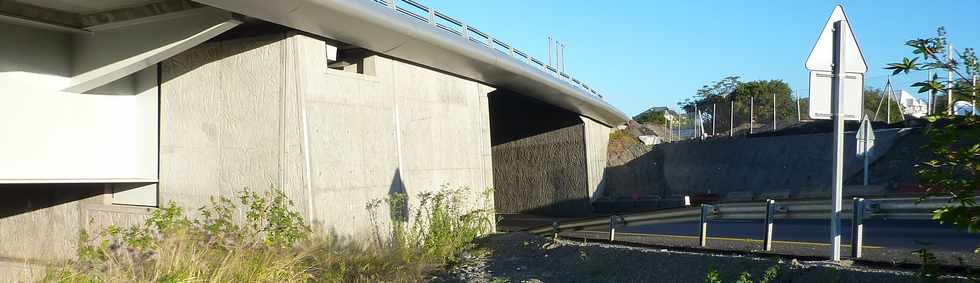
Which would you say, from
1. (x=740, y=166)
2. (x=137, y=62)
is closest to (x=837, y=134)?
(x=137, y=62)

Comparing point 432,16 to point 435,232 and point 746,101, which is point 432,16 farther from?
point 746,101

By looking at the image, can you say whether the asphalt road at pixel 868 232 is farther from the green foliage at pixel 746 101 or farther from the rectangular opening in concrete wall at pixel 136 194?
the green foliage at pixel 746 101

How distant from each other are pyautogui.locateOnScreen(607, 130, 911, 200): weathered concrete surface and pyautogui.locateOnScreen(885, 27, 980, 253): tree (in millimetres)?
21326

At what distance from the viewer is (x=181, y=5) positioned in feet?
41.5

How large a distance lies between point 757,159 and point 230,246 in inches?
899

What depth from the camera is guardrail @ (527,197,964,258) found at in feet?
26.3

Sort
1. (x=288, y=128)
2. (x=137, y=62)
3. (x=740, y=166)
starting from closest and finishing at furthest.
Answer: (x=288, y=128) < (x=137, y=62) < (x=740, y=166)

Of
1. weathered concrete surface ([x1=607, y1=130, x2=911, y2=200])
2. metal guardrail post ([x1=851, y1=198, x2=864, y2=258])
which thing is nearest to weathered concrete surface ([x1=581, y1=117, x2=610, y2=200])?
weathered concrete surface ([x1=607, y1=130, x2=911, y2=200])

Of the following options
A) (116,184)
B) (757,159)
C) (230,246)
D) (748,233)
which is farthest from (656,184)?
(230,246)

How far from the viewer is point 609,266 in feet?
33.1

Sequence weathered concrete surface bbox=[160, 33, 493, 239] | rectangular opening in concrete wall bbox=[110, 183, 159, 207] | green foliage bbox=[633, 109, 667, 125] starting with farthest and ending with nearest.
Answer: green foliage bbox=[633, 109, 667, 125]
rectangular opening in concrete wall bbox=[110, 183, 159, 207]
weathered concrete surface bbox=[160, 33, 493, 239]

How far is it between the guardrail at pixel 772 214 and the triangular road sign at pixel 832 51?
1.33 metres

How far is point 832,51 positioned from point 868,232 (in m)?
5.56

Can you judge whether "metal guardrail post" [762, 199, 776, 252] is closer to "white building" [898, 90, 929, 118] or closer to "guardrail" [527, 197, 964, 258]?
"guardrail" [527, 197, 964, 258]
